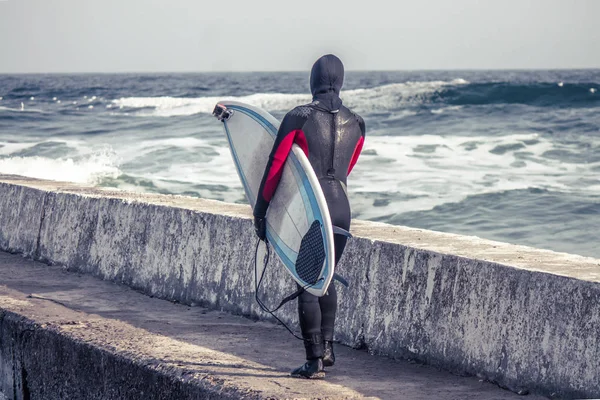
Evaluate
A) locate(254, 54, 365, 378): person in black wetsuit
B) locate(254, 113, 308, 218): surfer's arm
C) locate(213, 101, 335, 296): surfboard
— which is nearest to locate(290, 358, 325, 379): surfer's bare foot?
locate(254, 54, 365, 378): person in black wetsuit

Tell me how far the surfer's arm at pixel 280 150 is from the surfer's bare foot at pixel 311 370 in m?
0.74

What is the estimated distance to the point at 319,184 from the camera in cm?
404

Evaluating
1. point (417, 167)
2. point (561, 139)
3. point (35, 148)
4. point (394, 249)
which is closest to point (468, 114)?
point (561, 139)

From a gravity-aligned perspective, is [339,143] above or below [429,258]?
above

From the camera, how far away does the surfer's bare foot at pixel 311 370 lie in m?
4.06

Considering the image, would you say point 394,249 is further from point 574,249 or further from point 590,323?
point 574,249

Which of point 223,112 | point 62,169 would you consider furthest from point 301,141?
point 62,169

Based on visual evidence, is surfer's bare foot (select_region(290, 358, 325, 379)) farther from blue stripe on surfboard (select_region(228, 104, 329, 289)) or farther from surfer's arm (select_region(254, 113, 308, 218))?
surfer's arm (select_region(254, 113, 308, 218))

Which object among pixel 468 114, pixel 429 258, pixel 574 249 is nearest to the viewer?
pixel 429 258

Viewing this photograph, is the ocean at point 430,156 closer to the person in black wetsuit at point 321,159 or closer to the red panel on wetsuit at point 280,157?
the person in black wetsuit at point 321,159

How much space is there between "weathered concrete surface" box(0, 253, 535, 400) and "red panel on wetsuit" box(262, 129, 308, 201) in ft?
2.80

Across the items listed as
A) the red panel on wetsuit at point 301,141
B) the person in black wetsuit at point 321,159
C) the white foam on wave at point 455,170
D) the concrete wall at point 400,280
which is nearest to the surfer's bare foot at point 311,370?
the person in black wetsuit at point 321,159

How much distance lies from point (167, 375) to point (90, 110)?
35.8 meters

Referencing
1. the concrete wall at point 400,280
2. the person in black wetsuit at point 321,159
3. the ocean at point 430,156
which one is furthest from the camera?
the ocean at point 430,156
